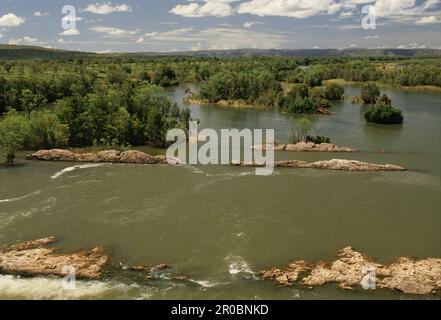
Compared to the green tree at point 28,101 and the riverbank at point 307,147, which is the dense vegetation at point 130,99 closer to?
the green tree at point 28,101

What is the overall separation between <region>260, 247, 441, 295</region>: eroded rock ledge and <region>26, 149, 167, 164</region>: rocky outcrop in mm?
28819

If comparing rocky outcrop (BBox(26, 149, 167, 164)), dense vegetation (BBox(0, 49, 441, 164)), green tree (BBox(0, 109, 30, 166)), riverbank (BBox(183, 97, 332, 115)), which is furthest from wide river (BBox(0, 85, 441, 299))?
riverbank (BBox(183, 97, 332, 115))

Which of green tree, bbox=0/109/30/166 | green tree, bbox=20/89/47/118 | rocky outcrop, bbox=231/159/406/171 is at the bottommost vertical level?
rocky outcrop, bbox=231/159/406/171

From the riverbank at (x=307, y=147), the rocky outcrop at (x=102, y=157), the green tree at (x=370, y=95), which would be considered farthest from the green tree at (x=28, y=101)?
the green tree at (x=370, y=95)

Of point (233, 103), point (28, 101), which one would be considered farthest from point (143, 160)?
point (233, 103)

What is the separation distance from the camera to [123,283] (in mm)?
30188

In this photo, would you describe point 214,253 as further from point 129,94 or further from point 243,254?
point 129,94

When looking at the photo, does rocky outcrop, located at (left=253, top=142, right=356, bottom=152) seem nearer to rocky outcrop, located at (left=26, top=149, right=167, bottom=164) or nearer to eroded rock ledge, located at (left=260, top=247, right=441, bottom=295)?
rocky outcrop, located at (left=26, top=149, right=167, bottom=164)

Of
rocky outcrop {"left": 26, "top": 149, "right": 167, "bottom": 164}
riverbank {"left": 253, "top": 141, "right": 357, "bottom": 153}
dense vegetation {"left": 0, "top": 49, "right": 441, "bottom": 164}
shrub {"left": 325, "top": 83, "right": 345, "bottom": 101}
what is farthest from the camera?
shrub {"left": 325, "top": 83, "right": 345, "bottom": 101}

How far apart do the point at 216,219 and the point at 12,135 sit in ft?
102

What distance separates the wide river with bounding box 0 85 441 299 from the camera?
98.8 feet

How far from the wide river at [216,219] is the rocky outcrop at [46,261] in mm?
935

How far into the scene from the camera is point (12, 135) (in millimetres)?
55844
